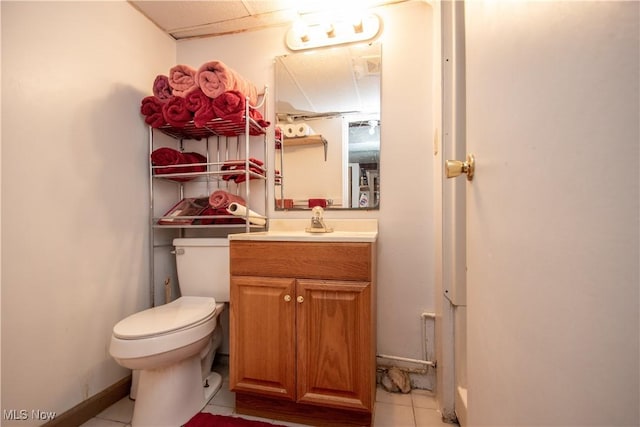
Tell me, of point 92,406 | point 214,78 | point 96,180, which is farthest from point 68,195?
point 92,406

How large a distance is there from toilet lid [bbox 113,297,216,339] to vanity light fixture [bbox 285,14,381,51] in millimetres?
1498

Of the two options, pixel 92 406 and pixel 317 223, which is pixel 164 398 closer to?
pixel 92 406

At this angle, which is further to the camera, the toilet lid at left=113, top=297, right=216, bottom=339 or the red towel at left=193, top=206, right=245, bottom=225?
the red towel at left=193, top=206, right=245, bottom=225

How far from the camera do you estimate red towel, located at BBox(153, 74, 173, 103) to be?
1438 millimetres

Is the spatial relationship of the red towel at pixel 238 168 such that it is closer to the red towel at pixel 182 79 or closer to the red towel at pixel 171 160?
the red towel at pixel 171 160

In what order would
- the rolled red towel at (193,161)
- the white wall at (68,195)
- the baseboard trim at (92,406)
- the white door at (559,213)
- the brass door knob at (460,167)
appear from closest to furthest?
the white door at (559,213) < the brass door knob at (460,167) < the white wall at (68,195) < the baseboard trim at (92,406) < the rolled red towel at (193,161)

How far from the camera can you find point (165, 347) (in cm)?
105

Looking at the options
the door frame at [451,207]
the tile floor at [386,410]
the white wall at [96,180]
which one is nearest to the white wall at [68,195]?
the white wall at [96,180]

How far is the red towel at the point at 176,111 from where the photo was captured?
4.44 ft

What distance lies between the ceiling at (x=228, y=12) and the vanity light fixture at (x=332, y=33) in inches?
2.7

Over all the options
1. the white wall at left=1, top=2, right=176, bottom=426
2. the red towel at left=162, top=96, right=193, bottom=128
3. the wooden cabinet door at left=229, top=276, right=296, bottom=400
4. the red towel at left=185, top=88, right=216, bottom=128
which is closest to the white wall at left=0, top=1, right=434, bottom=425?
the white wall at left=1, top=2, right=176, bottom=426

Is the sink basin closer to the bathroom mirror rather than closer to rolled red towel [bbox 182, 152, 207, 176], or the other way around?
the bathroom mirror

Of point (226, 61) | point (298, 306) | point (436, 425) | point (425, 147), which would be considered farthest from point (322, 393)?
point (226, 61)

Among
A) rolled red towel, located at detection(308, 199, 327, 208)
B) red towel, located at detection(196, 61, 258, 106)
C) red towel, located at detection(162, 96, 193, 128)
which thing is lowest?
rolled red towel, located at detection(308, 199, 327, 208)
